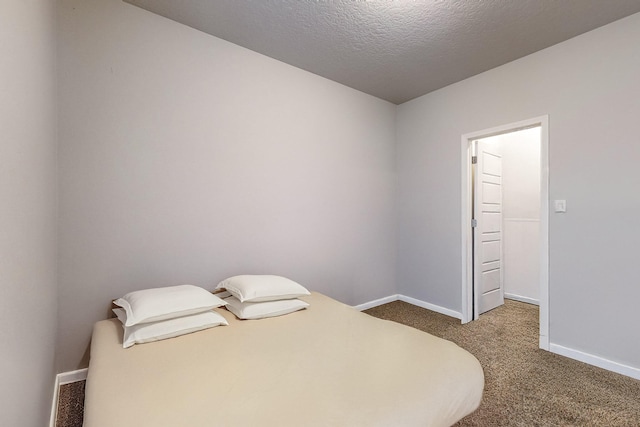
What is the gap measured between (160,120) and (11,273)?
5.36ft

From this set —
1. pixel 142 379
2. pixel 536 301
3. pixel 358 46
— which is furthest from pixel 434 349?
pixel 536 301

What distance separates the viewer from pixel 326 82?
3273 mm

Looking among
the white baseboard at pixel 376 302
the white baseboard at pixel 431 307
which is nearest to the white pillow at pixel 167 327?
the white baseboard at pixel 376 302

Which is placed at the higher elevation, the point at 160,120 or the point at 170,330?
the point at 160,120

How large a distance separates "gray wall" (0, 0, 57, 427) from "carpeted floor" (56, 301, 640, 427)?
29.0 inches

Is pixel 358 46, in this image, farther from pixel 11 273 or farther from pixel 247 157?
pixel 11 273

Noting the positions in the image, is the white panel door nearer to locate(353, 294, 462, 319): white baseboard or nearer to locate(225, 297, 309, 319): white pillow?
locate(353, 294, 462, 319): white baseboard

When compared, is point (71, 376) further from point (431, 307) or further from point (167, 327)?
point (431, 307)

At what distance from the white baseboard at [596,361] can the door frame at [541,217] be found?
0.30 ft

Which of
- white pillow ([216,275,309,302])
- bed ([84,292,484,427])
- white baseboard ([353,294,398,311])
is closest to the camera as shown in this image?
bed ([84,292,484,427])

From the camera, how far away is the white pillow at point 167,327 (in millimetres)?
1576

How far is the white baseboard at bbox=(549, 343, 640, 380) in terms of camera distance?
7.02 ft

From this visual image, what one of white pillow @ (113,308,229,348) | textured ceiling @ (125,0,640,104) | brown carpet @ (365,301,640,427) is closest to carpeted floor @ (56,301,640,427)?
brown carpet @ (365,301,640,427)

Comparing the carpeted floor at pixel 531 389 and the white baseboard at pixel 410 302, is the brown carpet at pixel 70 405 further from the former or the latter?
the white baseboard at pixel 410 302
